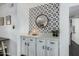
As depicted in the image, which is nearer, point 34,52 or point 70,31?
point 70,31

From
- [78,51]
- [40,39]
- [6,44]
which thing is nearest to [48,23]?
[40,39]

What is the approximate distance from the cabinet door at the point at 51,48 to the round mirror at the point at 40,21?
0.28 metres

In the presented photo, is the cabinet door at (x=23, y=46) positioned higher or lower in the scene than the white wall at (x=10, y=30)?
lower

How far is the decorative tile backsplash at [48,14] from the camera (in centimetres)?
175

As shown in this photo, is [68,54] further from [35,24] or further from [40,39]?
[35,24]

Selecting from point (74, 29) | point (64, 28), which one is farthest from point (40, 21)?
point (74, 29)

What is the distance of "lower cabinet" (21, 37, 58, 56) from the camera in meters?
1.74

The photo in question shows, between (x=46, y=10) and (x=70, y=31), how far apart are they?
0.48 m

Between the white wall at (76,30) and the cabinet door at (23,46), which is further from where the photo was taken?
the cabinet door at (23,46)

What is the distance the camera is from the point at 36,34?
1.80 m

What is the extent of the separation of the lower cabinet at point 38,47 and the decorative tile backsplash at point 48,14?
0.56 ft

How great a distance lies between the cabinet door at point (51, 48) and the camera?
5.65 ft

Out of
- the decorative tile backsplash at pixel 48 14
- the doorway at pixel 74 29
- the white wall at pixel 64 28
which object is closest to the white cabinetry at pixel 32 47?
the decorative tile backsplash at pixel 48 14

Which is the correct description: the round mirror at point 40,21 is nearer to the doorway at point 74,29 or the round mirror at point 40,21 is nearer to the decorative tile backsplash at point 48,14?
the decorative tile backsplash at point 48,14
